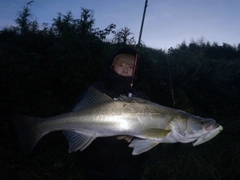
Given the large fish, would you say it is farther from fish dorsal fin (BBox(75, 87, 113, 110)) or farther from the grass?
the grass

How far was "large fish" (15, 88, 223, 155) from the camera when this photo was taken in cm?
191

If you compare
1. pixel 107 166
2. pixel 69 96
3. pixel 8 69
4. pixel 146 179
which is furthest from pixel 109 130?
pixel 8 69

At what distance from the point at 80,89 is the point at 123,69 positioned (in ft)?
8.73

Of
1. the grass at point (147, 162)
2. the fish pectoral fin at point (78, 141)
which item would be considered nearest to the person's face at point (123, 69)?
the fish pectoral fin at point (78, 141)

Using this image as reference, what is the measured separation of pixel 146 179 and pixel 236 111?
224 inches

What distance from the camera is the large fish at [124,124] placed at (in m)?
1.91

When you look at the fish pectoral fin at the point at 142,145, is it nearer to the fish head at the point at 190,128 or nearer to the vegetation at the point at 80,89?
the fish head at the point at 190,128

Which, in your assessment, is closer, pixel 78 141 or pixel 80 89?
pixel 78 141

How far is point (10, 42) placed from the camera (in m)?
6.84

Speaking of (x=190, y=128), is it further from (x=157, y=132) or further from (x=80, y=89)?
(x=80, y=89)

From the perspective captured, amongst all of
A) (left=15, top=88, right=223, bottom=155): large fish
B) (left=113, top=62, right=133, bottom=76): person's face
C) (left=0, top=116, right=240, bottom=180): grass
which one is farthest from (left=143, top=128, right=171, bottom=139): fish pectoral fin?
(left=0, top=116, right=240, bottom=180): grass

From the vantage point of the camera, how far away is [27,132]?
212 centimetres

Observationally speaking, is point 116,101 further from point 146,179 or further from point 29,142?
point 146,179

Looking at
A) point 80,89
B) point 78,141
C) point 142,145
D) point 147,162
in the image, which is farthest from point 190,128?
point 80,89
